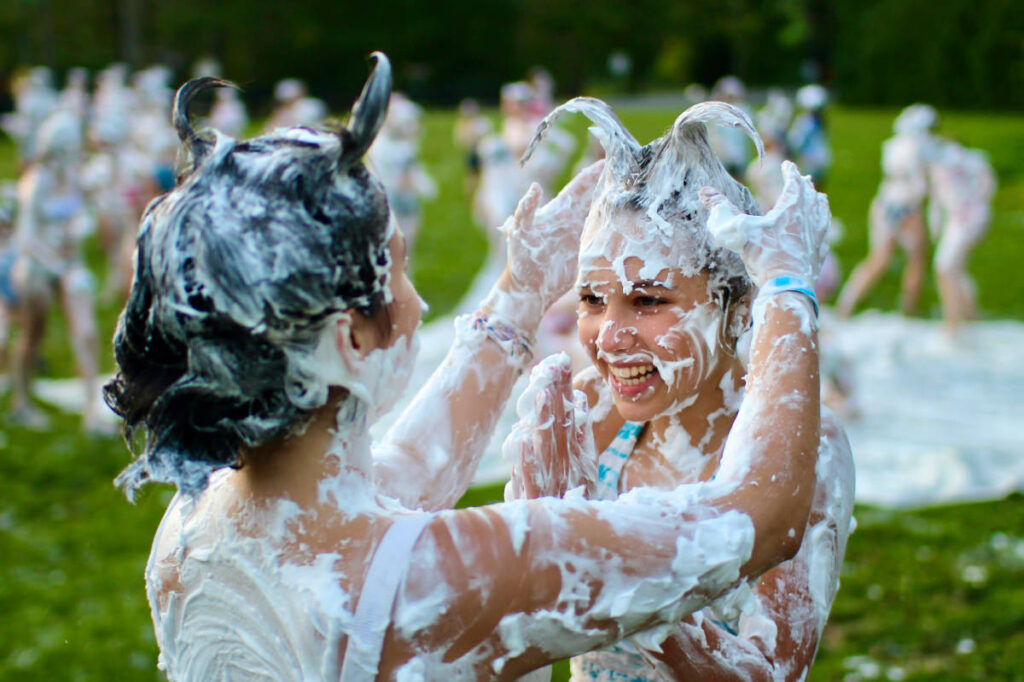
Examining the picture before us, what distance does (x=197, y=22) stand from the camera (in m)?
41.8

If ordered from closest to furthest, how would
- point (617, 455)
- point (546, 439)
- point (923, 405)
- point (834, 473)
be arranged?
1. point (546, 439)
2. point (834, 473)
3. point (617, 455)
4. point (923, 405)

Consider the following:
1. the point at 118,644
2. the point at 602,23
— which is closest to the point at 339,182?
the point at 118,644

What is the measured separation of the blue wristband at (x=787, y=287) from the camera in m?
1.86

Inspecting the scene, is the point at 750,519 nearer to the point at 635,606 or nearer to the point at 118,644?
the point at 635,606

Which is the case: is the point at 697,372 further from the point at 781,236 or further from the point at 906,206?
the point at 906,206

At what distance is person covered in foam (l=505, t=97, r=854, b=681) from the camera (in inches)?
72.9

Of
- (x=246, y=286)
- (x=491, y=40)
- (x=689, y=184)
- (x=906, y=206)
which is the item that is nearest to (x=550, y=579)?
(x=246, y=286)

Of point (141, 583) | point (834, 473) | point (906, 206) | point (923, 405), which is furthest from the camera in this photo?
point (906, 206)

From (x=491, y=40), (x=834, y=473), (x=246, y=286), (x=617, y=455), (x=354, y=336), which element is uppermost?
(x=246, y=286)

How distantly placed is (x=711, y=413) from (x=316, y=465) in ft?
3.27

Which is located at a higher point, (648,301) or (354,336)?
(354,336)

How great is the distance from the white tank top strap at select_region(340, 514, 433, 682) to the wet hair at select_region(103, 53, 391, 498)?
0.85 feet

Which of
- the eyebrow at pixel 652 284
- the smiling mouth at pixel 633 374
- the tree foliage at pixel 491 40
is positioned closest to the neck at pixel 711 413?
the smiling mouth at pixel 633 374

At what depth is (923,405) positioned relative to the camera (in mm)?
8891
